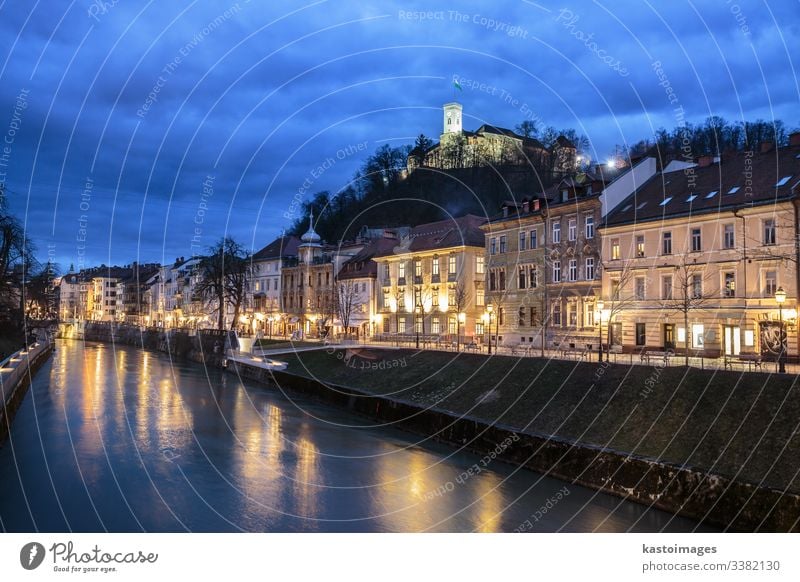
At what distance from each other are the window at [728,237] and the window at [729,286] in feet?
5.68

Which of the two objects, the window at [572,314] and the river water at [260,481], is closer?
the river water at [260,481]

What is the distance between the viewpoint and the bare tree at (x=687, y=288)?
4206cm

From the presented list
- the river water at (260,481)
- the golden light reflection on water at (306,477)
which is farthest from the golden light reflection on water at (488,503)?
the golden light reflection on water at (306,477)

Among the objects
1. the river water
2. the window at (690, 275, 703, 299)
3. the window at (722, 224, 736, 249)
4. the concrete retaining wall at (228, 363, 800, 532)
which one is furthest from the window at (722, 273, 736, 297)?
the river water

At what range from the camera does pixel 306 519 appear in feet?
70.4

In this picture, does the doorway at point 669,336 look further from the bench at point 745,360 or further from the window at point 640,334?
the bench at point 745,360

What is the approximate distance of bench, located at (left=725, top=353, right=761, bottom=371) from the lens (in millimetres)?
30094

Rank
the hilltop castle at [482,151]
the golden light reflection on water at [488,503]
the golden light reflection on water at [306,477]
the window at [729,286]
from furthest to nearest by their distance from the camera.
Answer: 1. the hilltop castle at [482,151]
2. the window at [729,286]
3. the golden light reflection on water at [306,477]
4. the golden light reflection on water at [488,503]

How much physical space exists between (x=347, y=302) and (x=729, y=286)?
46854mm

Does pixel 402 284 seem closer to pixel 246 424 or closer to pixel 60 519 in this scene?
pixel 246 424

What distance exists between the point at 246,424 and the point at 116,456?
32.8 ft

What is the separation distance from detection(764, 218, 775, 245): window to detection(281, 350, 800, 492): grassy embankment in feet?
44.9

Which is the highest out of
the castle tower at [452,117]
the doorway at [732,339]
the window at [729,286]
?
the castle tower at [452,117]

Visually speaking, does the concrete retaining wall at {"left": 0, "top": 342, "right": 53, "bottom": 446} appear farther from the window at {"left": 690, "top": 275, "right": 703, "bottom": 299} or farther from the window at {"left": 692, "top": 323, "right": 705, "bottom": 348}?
the window at {"left": 690, "top": 275, "right": 703, "bottom": 299}
